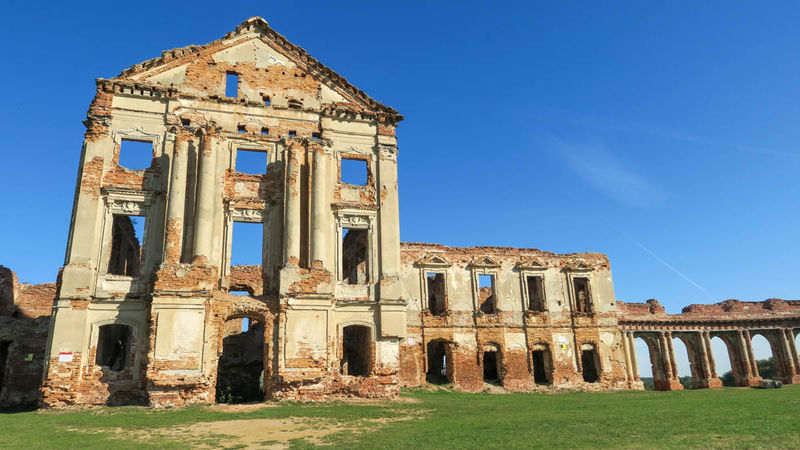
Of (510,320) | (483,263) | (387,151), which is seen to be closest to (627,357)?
(510,320)

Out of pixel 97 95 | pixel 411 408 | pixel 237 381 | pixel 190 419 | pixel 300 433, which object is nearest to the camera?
pixel 300 433

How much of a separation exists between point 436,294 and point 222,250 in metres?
12.9

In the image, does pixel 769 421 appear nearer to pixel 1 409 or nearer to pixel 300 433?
pixel 300 433

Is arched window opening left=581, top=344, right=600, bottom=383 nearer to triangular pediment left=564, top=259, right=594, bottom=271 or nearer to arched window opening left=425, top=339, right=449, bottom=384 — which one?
triangular pediment left=564, top=259, right=594, bottom=271

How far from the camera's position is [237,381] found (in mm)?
19609

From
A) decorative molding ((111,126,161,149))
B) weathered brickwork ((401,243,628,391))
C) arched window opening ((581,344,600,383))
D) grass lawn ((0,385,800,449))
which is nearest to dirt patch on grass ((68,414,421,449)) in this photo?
grass lawn ((0,385,800,449))

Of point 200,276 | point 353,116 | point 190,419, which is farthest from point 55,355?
point 353,116

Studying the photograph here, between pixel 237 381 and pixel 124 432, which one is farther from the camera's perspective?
pixel 237 381

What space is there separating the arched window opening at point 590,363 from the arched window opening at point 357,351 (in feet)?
42.8

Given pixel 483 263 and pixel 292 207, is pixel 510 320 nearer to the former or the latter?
pixel 483 263

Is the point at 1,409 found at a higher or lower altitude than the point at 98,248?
lower

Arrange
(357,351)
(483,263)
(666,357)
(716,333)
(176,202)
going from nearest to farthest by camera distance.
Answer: (176,202), (357,351), (483,263), (666,357), (716,333)

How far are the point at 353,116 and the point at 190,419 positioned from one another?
39.8ft

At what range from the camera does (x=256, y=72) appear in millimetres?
19406
